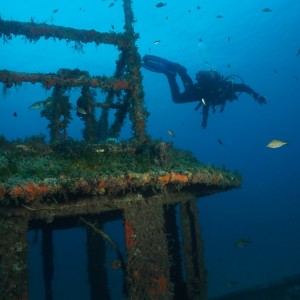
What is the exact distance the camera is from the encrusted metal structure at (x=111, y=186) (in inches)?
147

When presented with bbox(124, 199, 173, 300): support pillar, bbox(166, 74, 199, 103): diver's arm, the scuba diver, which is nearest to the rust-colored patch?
bbox(124, 199, 173, 300): support pillar

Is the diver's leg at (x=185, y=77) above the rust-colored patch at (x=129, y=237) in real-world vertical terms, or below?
above

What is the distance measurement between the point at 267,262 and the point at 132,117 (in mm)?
42374

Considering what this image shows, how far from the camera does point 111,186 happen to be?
4.00 m

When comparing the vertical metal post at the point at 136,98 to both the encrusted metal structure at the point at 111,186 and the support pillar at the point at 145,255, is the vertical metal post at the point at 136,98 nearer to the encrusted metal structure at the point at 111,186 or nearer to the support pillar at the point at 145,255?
the encrusted metal structure at the point at 111,186

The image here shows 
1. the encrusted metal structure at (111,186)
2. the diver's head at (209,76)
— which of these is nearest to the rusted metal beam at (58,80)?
the encrusted metal structure at (111,186)

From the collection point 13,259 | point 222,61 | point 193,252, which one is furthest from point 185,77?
point 222,61

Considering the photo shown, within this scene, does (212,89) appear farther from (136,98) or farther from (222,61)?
(222,61)

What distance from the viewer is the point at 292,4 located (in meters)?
44.2

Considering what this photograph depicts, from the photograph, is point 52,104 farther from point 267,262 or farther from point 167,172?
point 267,262

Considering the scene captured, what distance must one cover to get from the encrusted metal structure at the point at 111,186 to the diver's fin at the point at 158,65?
4.28m

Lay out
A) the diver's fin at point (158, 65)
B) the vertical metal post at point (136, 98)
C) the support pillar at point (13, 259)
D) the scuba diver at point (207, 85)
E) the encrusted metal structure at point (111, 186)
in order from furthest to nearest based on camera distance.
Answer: the scuba diver at point (207, 85) → the diver's fin at point (158, 65) → the vertical metal post at point (136, 98) → the encrusted metal structure at point (111, 186) → the support pillar at point (13, 259)

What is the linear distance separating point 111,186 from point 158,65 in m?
7.92

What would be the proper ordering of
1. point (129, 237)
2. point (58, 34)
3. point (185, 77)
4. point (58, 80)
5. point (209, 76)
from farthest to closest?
point (185, 77) → point (209, 76) → point (58, 34) → point (58, 80) → point (129, 237)
